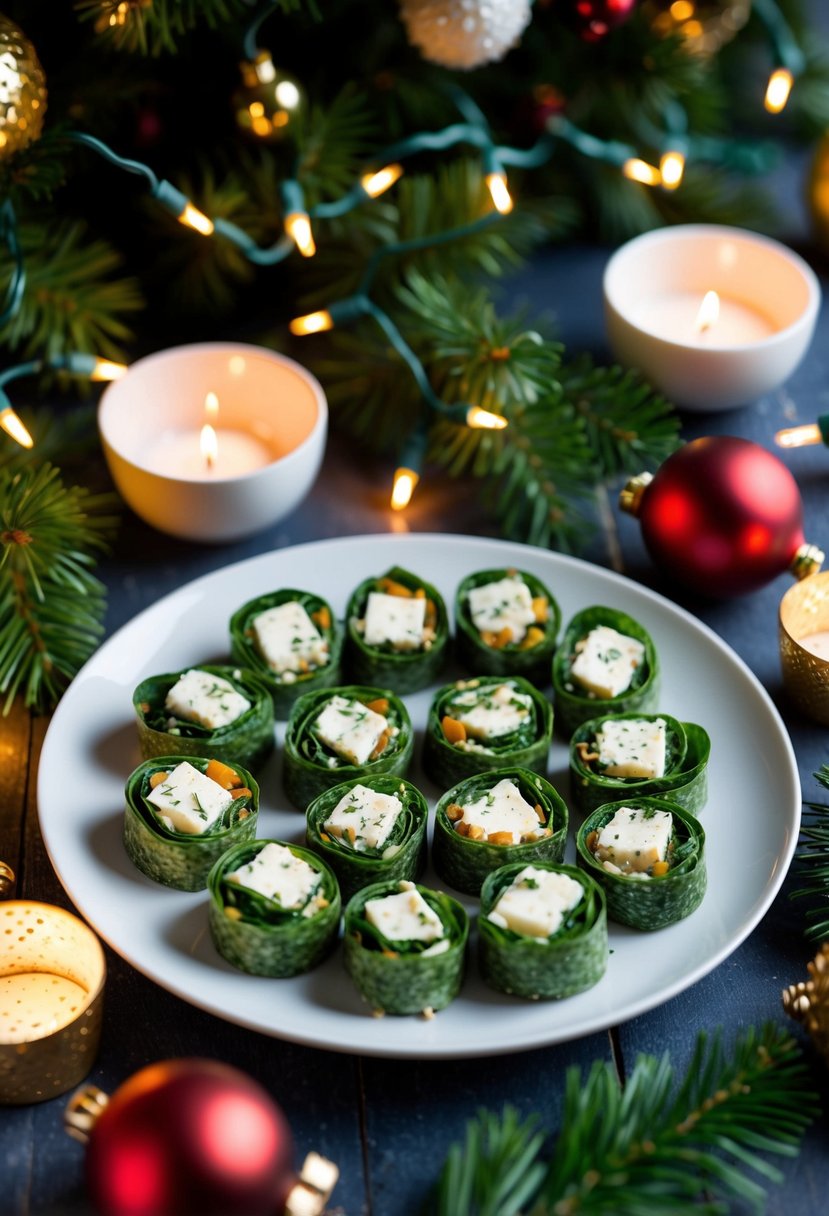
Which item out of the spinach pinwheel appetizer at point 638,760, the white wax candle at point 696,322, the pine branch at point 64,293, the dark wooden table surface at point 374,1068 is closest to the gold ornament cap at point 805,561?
the dark wooden table surface at point 374,1068

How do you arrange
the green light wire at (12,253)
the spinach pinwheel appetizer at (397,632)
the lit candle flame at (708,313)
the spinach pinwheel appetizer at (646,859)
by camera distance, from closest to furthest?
the spinach pinwheel appetizer at (646,859)
the spinach pinwheel appetizer at (397,632)
the green light wire at (12,253)
the lit candle flame at (708,313)

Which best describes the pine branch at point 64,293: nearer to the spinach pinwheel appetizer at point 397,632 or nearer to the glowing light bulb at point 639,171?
the spinach pinwheel appetizer at point 397,632

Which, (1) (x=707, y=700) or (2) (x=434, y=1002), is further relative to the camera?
(1) (x=707, y=700)

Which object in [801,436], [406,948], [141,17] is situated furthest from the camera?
[801,436]

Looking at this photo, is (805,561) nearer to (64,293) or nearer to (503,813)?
(503,813)

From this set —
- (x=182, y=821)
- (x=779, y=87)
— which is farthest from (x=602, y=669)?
(x=779, y=87)

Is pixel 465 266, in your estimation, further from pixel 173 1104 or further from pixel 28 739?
pixel 173 1104

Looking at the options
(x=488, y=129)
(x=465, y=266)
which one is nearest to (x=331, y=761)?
(x=465, y=266)
